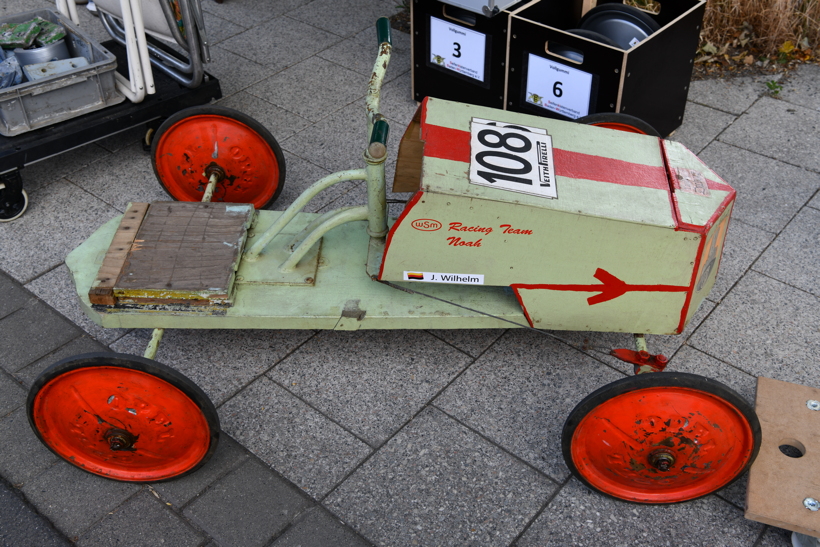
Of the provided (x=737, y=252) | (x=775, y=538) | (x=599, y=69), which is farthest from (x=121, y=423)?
(x=737, y=252)

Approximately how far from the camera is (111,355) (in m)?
2.60

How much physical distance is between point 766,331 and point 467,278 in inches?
61.4

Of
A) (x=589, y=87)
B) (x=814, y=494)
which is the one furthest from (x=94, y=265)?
(x=814, y=494)

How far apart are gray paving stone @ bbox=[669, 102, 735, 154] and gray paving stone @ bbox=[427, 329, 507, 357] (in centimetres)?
208

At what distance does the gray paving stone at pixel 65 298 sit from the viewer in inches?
138

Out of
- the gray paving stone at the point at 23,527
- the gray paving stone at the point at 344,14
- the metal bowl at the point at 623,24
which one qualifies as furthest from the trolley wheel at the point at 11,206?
the metal bowl at the point at 623,24

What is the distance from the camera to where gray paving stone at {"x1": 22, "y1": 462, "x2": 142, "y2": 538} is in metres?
2.80

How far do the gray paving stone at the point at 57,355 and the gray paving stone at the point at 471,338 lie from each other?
156 centimetres

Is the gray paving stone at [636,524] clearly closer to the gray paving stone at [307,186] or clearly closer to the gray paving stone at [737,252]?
the gray paving stone at [737,252]

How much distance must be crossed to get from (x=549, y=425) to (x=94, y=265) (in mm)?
2066

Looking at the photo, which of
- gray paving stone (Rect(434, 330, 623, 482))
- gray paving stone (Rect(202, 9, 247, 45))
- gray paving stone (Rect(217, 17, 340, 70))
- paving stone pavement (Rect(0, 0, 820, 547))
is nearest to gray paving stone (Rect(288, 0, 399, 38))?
gray paving stone (Rect(217, 17, 340, 70))

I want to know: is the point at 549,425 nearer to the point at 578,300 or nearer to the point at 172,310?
the point at 578,300

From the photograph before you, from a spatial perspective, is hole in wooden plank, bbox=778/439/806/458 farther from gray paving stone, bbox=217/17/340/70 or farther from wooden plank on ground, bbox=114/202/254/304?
gray paving stone, bbox=217/17/340/70

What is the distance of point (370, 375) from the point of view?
→ 10.9 feet
